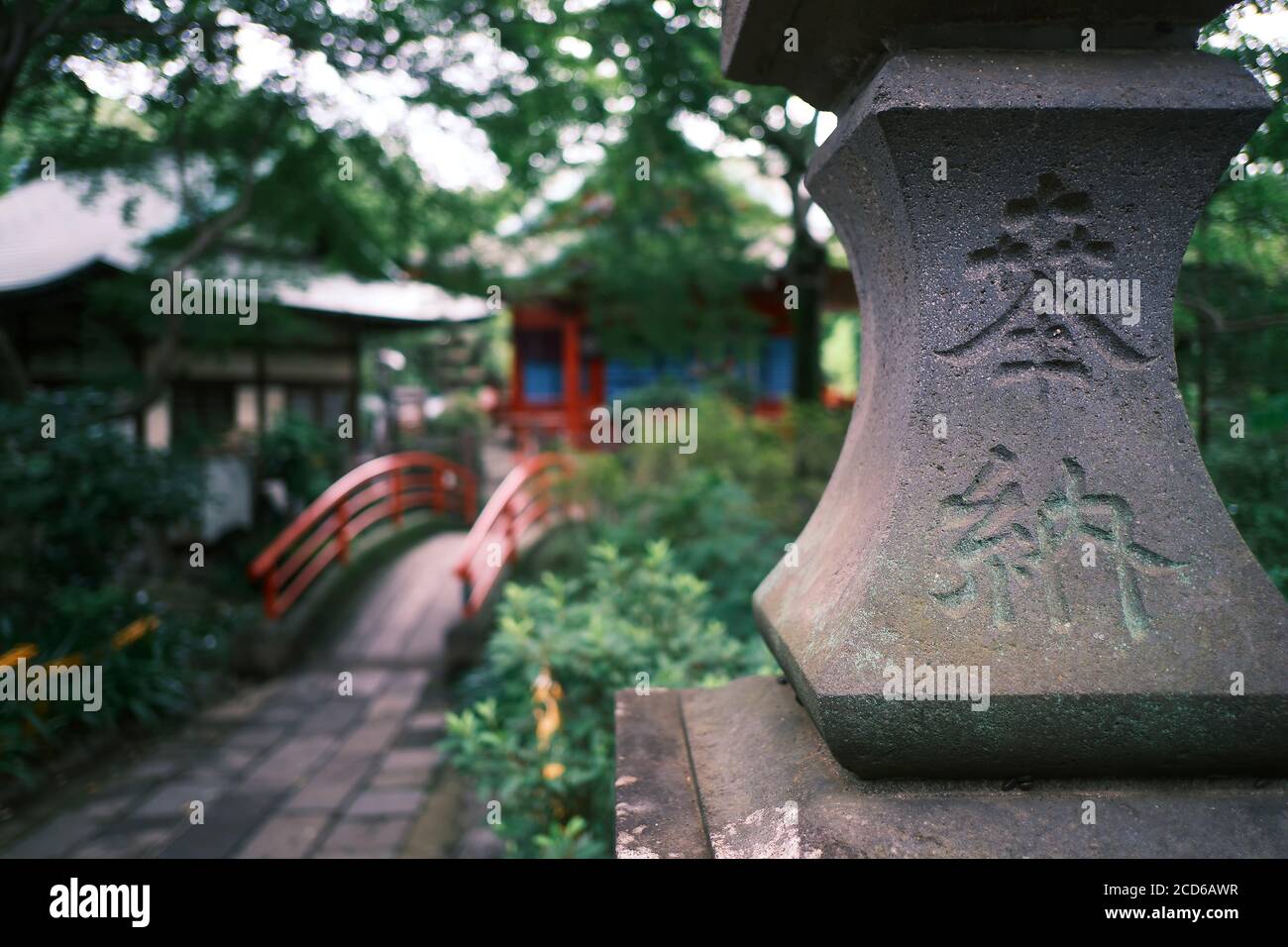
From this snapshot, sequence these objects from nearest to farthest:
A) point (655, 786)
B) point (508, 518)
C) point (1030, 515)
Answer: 1. point (1030, 515)
2. point (655, 786)
3. point (508, 518)

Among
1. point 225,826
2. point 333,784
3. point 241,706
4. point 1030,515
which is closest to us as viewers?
point 1030,515

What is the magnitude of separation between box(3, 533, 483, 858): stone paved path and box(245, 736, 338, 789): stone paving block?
0.01 metres

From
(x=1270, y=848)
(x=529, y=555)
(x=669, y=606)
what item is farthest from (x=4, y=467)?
(x=1270, y=848)

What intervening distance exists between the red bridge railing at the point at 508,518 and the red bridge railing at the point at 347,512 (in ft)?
4.35

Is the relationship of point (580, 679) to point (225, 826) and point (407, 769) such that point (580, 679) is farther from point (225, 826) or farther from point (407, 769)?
point (407, 769)

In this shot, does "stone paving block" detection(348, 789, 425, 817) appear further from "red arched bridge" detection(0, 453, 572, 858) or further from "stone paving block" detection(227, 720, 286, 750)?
"stone paving block" detection(227, 720, 286, 750)

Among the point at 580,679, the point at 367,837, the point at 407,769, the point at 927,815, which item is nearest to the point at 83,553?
the point at 407,769

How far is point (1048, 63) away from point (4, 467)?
20.6 feet

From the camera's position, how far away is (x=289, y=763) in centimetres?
524

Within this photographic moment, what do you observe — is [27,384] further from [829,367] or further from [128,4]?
[829,367]

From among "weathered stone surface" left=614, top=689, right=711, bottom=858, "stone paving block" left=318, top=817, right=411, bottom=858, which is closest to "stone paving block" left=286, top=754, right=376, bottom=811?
"stone paving block" left=318, top=817, right=411, bottom=858

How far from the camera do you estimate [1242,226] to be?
3.23 m

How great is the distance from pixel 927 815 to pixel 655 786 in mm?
538

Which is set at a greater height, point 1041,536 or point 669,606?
point 1041,536
